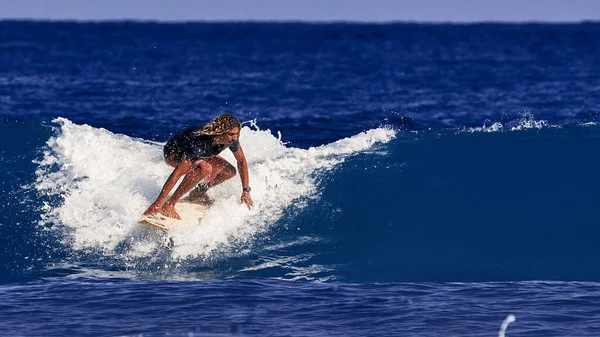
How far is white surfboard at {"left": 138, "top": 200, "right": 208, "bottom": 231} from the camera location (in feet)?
37.3

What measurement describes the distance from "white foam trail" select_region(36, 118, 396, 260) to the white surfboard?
10 centimetres

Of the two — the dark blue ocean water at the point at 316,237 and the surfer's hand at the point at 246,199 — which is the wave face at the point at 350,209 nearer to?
the dark blue ocean water at the point at 316,237

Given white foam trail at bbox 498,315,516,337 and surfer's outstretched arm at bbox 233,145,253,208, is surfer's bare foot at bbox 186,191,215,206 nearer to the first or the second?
surfer's outstretched arm at bbox 233,145,253,208

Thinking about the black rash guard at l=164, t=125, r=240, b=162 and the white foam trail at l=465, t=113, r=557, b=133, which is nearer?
the black rash guard at l=164, t=125, r=240, b=162

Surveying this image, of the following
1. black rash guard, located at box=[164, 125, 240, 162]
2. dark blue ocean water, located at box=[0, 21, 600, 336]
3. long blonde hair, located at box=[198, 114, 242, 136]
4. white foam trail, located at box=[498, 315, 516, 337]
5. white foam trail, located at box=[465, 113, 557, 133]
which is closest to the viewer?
white foam trail, located at box=[498, 315, 516, 337]

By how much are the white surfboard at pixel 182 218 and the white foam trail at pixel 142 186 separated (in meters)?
0.10

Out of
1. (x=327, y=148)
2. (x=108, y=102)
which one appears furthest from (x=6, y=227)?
(x=108, y=102)

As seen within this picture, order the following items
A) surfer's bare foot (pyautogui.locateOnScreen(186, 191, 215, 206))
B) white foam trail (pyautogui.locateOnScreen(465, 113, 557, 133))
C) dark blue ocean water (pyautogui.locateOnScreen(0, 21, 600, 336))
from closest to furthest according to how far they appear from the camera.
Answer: dark blue ocean water (pyautogui.locateOnScreen(0, 21, 600, 336)) < surfer's bare foot (pyautogui.locateOnScreen(186, 191, 215, 206)) < white foam trail (pyautogui.locateOnScreen(465, 113, 557, 133))

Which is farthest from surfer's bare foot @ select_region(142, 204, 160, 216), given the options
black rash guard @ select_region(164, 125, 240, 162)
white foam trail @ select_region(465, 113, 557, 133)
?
white foam trail @ select_region(465, 113, 557, 133)

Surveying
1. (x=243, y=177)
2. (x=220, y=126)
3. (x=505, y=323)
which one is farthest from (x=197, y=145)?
(x=505, y=323)

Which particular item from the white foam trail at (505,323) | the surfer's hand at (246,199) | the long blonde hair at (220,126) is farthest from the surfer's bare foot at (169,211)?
the white foam trail at (505,323)

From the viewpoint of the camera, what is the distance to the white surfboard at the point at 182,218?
37.3 feet

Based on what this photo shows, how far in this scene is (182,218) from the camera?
1159 cm

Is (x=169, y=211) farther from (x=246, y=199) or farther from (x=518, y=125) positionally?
(x=518, y=125)
